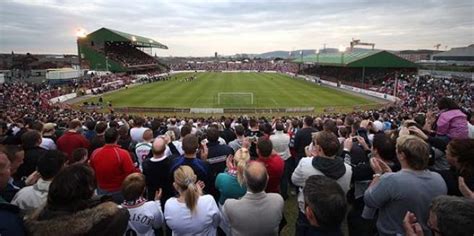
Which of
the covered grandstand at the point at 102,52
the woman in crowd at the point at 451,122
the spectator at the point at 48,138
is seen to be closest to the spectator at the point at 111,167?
the spectator at the point at 48,138

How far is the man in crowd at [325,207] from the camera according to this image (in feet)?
9.54

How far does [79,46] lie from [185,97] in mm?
47545

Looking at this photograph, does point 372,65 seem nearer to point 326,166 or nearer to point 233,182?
point 326,166

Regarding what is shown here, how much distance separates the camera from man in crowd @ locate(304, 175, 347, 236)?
291 cm

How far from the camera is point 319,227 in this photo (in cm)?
301

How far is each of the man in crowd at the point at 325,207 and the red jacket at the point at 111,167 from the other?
12.3 feet

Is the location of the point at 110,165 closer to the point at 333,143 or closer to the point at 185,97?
the point at 333,143

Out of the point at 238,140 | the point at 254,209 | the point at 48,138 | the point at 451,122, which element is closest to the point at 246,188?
the point at 254,209

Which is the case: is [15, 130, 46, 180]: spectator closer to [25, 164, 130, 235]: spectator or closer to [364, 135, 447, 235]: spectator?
[25, 164, 130, 235]: spectator

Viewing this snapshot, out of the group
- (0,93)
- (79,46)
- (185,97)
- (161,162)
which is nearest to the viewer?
(161,162)

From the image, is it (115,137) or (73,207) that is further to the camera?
(115,137)

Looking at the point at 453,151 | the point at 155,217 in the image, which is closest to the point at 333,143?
the point at 453,151

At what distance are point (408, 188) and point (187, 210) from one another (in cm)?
252

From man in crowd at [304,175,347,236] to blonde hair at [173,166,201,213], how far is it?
1489mm
